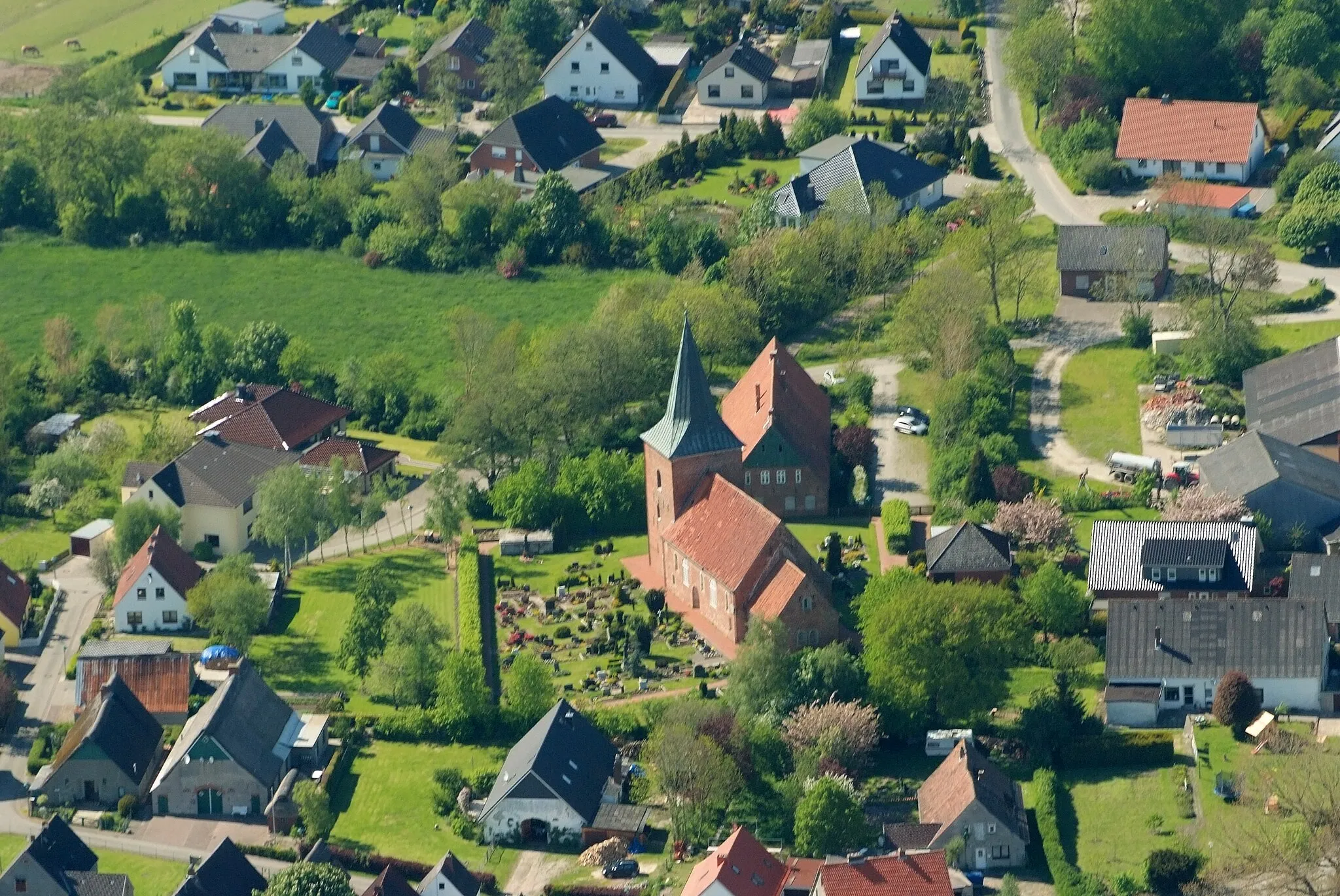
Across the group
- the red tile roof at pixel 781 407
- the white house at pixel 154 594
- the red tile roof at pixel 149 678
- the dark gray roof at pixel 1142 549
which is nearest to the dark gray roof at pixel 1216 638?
the dark gray roof at pixel 1142 549

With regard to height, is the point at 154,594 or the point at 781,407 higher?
the point at 781,407

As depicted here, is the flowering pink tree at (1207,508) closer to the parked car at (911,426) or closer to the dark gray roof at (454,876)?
the parked car at (911,426)

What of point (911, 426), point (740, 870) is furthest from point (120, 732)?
point (911, 426)

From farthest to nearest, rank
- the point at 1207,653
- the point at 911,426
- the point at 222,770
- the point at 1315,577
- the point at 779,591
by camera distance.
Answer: the point at 911,426 < the point at 1315,577 < the point at 779,591 < the point at 1207,653 < the point at 222,770

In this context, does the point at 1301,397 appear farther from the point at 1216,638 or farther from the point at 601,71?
the point at 601,71

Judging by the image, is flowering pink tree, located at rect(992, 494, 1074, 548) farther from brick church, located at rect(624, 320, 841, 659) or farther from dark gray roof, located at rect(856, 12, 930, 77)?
dark gray roof, located at rect(856, 12, 930, 77)
